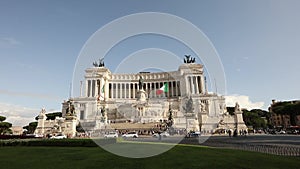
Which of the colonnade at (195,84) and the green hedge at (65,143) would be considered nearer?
the green hedge at (65,143)

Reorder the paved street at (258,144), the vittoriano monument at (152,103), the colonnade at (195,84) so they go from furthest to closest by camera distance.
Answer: the colonnade at (195,84) < the vittoriano monument at (152,103) < the paved street at (258,144)

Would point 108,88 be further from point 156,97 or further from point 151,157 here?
point 151,157

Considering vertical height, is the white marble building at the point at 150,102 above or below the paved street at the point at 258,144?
above

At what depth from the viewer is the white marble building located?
175ft

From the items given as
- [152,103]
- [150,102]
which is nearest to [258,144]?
[152,103]

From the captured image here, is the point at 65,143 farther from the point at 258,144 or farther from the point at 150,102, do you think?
the point at 150,102

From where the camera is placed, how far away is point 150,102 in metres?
76.1

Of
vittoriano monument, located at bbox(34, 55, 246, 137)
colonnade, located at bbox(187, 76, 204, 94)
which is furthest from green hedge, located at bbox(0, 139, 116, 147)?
colonnade, located at bbox(187, 76, 204, 94)

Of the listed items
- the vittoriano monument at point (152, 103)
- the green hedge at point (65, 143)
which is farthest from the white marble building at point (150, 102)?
the green hedge at point (65, 143)

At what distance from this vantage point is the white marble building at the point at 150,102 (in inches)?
2103

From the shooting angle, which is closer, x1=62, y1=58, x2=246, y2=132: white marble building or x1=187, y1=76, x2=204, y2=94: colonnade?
x1=62, y1=58, x2=246, y2=132: white marble building

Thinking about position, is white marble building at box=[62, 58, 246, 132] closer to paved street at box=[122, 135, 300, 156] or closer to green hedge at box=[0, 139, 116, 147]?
paved street at box=[122, 135, 300, 156]

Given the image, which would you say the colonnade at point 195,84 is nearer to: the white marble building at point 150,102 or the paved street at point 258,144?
the white marble building at point 150,102

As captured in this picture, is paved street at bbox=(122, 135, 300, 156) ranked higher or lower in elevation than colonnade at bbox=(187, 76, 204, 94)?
lower
